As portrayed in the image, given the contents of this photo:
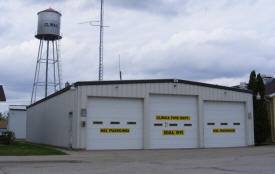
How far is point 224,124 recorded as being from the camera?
82.9 ft

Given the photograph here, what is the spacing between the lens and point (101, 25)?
3353cm

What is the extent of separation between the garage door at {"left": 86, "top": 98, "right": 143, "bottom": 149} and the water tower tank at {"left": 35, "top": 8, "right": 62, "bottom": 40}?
20371 mm

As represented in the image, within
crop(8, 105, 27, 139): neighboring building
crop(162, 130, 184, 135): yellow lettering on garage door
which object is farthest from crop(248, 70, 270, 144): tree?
crop(8, 105, 27, 139): neighboring building

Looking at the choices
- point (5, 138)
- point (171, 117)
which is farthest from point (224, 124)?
point (5, 138)

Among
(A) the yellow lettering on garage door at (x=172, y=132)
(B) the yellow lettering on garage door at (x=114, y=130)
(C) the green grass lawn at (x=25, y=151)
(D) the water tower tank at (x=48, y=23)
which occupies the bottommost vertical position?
(C) the green grass lawn at (x=25, y=151)

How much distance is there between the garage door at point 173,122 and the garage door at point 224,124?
3.30 feet

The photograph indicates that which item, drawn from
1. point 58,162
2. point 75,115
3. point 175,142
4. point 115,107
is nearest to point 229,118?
point 175,142

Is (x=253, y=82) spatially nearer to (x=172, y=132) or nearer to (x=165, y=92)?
(x=165, y=92)

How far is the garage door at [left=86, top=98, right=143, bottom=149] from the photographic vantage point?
2138 cm

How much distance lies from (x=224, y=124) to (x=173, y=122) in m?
4.01

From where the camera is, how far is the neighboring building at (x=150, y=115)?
21.4m

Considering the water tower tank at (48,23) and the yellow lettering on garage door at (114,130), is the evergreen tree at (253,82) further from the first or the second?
the water tower tank at (48,23)

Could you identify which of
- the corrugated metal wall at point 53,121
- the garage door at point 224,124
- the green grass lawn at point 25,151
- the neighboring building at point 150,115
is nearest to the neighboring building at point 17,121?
the corrugated metal wall at point 53,121

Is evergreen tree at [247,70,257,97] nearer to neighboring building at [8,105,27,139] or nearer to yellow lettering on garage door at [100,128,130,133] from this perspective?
yellow lettering on garage door at [100,128,130,133]
